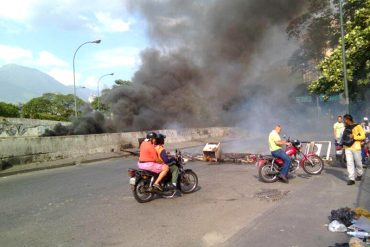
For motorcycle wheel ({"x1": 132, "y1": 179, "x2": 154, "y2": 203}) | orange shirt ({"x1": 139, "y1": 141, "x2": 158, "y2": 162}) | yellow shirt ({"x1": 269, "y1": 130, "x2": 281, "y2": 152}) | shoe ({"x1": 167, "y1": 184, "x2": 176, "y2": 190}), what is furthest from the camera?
yellow shirt ({"x1": 269, "y1": 130, "x2": 281, "y2": 152})

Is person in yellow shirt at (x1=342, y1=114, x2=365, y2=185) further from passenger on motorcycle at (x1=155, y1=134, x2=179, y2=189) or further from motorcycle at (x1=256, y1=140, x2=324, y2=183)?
passenger on motorcycle at (x1=155, y1=134, x2=179, y2=189)

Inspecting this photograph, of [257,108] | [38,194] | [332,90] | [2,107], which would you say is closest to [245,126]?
[257,108]

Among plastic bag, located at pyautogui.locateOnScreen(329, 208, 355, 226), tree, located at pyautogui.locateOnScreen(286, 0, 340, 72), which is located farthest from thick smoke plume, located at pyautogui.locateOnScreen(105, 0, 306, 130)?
plastic bag, located at pyautogui.locateOnScreen(329, 208, 355, 226)

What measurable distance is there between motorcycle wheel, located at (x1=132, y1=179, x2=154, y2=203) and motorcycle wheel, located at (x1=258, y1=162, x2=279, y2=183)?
3303 millimetres

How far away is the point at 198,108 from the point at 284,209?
25.4 meters

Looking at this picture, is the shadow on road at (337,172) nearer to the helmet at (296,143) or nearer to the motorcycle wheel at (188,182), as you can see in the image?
the helmet at (296,143)

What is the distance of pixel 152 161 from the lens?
8141 mm

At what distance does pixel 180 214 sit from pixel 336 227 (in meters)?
2.59

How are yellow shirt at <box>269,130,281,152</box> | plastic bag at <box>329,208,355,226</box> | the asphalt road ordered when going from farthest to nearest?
yellow shirt at <box>269,130,281,152</box> < plastic bag at <box>329,208,355,226</box> < the asphalt road

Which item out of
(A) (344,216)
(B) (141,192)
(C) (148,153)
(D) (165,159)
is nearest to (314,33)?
(D) (165,159)

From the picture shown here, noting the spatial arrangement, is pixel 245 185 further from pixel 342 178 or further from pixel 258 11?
pixel 258 11

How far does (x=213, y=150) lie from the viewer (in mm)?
15023

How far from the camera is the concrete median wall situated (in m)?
15.0

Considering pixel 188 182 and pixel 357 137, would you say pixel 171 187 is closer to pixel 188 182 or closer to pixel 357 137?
pixel 188 182
